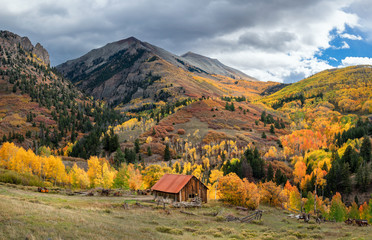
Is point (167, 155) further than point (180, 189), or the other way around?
point (167, 155)

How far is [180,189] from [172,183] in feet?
14.8

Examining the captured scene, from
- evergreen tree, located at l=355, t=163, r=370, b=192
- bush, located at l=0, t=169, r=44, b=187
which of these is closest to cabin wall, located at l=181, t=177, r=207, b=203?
bush, located at l=0, t=169, r=44, b=187

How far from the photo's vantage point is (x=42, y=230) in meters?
18.3

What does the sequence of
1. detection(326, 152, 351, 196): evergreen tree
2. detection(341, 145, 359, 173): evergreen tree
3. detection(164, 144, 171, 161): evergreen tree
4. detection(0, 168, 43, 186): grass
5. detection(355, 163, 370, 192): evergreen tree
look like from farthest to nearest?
detection(164, 144, 171, 161): evergreen tree < detection(341, 145, 359, 173): evergreen tree < detection(326, 152, 351, 196): evergreen tree < detection(355, 163, 370, 192): evergreen tree < detection(0, 168, 43, 186): grass

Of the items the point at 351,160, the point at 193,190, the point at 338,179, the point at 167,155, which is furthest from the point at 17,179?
the point at 351,160

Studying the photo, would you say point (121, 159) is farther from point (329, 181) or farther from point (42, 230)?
point (42, 230)

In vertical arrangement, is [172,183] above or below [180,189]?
above

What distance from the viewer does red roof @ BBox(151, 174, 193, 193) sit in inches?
2337

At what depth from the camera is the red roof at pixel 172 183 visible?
5936 cm

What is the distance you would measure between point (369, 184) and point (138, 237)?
12763 centimetres

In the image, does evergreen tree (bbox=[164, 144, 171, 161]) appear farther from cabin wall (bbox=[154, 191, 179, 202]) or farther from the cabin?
cabin wall (bbox=[154, 191, 179, 202])

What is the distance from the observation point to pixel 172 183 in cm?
6209

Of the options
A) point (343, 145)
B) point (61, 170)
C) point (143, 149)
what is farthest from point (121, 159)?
point (343, 145)

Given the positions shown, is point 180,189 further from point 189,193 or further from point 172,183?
point 172,183
